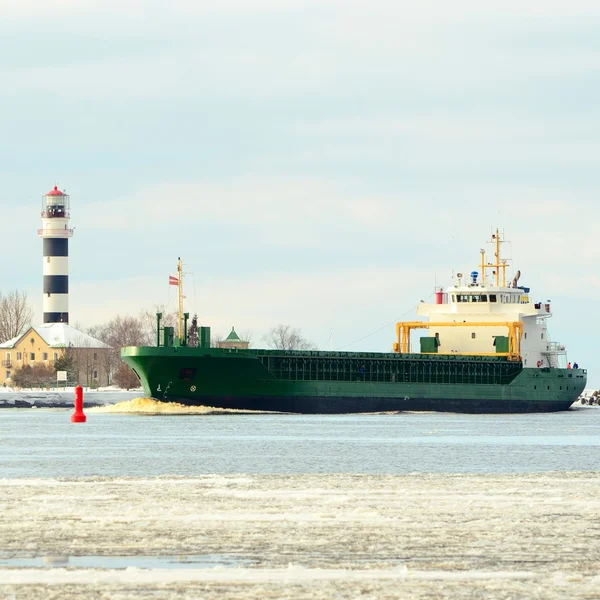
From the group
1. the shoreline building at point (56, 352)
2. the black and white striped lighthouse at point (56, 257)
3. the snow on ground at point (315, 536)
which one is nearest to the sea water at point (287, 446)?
the snow on ground at point (315, 536)

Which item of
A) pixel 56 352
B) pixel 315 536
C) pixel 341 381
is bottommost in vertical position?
pixel 315 536

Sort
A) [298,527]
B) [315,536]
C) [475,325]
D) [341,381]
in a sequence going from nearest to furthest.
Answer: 1. [315,536]
2. [298,527]
3. [341,381]
4. [475,325]

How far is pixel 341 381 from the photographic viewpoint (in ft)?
245

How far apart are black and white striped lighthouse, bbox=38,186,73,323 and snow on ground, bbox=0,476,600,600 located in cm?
11581

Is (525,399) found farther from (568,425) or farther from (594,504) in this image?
(594,504)

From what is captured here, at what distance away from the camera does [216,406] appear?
7006 centimetres

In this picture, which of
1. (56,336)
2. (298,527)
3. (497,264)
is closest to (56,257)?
(56,336)

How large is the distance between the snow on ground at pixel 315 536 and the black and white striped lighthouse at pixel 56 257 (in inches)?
4559

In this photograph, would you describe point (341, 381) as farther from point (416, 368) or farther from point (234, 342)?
point (234, 342)

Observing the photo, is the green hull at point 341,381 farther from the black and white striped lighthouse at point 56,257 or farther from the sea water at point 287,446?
the black and white striped lighthouse at point 56,257

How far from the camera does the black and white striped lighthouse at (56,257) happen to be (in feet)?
452

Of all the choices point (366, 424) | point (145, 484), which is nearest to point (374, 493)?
point (145, 484)

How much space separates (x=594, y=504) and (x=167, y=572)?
26.3 feet

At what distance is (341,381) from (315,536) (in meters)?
58.9
